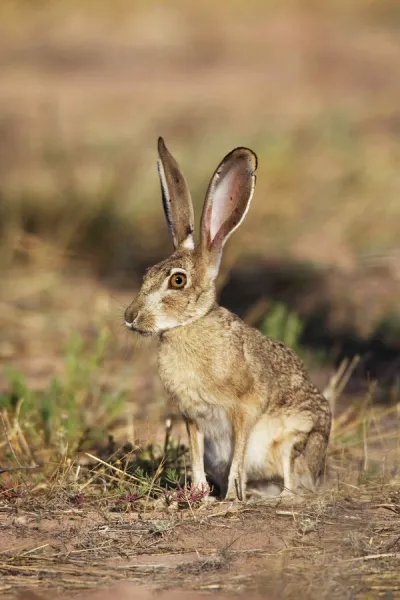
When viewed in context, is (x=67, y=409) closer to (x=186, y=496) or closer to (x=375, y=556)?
(x=186, y=496)

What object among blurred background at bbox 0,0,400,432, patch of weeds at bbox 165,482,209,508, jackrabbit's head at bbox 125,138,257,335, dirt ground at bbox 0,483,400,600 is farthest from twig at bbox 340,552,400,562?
blurred background at bbox 0,0,400,432

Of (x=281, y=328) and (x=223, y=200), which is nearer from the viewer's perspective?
(x=223, y=200)

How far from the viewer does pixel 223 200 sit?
4629 mm

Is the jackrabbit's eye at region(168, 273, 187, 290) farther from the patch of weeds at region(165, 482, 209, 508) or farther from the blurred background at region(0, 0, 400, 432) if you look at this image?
the blurred background at region(0, 0, 400, 432)

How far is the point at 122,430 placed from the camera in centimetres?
566

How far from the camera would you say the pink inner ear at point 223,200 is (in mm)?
4586

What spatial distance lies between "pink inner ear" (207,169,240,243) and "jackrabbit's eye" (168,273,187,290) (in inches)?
9.4

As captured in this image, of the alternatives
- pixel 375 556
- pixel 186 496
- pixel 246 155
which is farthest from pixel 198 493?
pixel 246 155

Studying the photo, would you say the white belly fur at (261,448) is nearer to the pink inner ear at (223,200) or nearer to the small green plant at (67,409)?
the small green plant at (67,409)

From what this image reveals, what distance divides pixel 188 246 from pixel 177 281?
0.24 m

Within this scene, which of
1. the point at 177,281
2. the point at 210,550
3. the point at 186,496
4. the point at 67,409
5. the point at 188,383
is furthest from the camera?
the point at 67,409

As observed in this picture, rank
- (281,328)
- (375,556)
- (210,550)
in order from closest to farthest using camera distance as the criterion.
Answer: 1. (375,556)
2. (210,550)
3. (281,328)

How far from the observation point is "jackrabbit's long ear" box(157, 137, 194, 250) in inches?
184

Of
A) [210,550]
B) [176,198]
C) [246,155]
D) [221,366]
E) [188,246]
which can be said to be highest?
[246,155]
